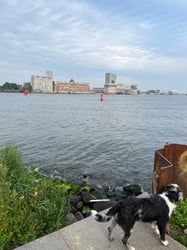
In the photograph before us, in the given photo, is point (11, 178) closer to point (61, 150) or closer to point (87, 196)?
point (87, 196)

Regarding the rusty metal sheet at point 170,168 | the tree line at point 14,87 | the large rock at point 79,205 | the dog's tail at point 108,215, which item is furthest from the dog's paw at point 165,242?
the tree line at point 14,87

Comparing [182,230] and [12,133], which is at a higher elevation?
[182,230]

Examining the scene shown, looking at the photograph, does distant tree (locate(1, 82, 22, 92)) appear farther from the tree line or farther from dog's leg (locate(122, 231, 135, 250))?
dog's leg (locate(122, 231, 135, 250))

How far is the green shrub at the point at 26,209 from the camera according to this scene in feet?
15.4

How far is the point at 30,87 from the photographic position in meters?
163

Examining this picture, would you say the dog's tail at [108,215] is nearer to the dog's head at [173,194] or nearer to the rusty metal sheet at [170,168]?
the dog's head at [173,194]

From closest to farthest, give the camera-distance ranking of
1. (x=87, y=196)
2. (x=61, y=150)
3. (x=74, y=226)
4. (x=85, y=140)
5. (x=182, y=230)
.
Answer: (x=74, y=226) → (x=182, y=230) → (x=87, y=196) → (x=61, y=150) → (x=85, y=140)

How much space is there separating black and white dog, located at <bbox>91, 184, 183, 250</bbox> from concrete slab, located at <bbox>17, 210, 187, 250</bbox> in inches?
5.3

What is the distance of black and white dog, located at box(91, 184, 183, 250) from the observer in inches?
171

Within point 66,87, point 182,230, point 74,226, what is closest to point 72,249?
point 74,226

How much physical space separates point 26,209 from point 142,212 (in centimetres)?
199

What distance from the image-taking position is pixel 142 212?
14.4ft

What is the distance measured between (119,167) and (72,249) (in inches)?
419

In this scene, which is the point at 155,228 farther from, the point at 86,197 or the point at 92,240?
the point at 86,197
